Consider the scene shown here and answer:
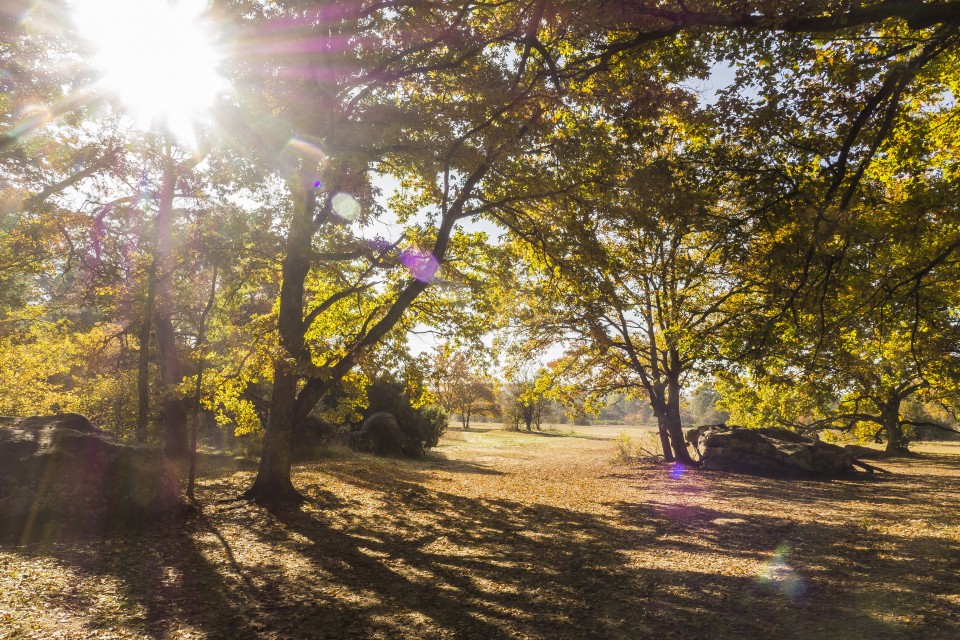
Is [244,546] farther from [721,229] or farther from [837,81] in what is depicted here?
[837,81]

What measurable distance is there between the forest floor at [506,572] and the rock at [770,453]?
17.1 ft

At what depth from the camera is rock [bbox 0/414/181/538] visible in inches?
317

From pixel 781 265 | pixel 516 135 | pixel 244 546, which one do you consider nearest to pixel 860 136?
pixel 781 265

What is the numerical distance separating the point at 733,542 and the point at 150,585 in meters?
8.61

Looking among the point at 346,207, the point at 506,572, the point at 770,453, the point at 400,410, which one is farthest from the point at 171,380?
the point at 770,453

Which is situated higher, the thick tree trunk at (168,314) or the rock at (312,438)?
the thick tree trunk at (168,314)

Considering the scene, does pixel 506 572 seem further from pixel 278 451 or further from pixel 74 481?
pixel 74 481

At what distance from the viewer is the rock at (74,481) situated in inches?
317

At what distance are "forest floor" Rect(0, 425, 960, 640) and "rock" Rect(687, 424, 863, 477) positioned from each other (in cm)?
521

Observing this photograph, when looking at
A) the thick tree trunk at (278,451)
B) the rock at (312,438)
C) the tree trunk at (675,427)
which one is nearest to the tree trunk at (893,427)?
the tree trunk at (675,427)

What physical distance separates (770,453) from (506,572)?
50.8 ft

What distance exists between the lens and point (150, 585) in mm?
5941

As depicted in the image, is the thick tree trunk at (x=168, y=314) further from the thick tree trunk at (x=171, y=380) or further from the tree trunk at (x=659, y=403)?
the tree trunk at (x=659, y=403)

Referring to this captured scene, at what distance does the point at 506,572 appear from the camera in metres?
6.67
